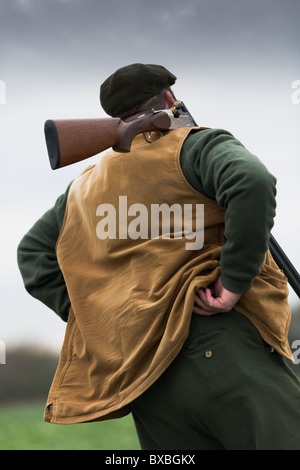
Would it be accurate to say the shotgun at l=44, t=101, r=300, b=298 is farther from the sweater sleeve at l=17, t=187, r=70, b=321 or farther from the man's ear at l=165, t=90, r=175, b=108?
the sweater sleeve at l=17, t=187, r=70, b=321

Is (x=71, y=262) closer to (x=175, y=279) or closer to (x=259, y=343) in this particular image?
(x=175, y=279)

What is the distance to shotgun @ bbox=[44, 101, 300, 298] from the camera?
5.18 ft

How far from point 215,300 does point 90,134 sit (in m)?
0.55

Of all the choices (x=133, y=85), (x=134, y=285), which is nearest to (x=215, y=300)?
(x=134, y=285)

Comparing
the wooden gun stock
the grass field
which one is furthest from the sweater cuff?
the grass field

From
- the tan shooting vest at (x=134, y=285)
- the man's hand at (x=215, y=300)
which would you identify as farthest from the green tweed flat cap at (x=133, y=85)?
the man's hand at (x=215, y=300)

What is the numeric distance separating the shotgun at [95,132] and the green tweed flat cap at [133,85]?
0.25 feet

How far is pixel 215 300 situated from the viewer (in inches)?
61.2

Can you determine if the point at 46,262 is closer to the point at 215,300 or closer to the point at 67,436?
the point at 215,300

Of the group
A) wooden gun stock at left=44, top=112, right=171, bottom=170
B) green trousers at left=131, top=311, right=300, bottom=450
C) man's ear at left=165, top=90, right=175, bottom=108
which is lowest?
green trousers at left=131, top=311, right=300, bottom=450

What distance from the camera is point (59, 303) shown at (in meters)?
1.92

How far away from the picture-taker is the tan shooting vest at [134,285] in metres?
1.60

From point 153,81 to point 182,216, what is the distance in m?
0.42

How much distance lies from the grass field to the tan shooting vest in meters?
4.26
